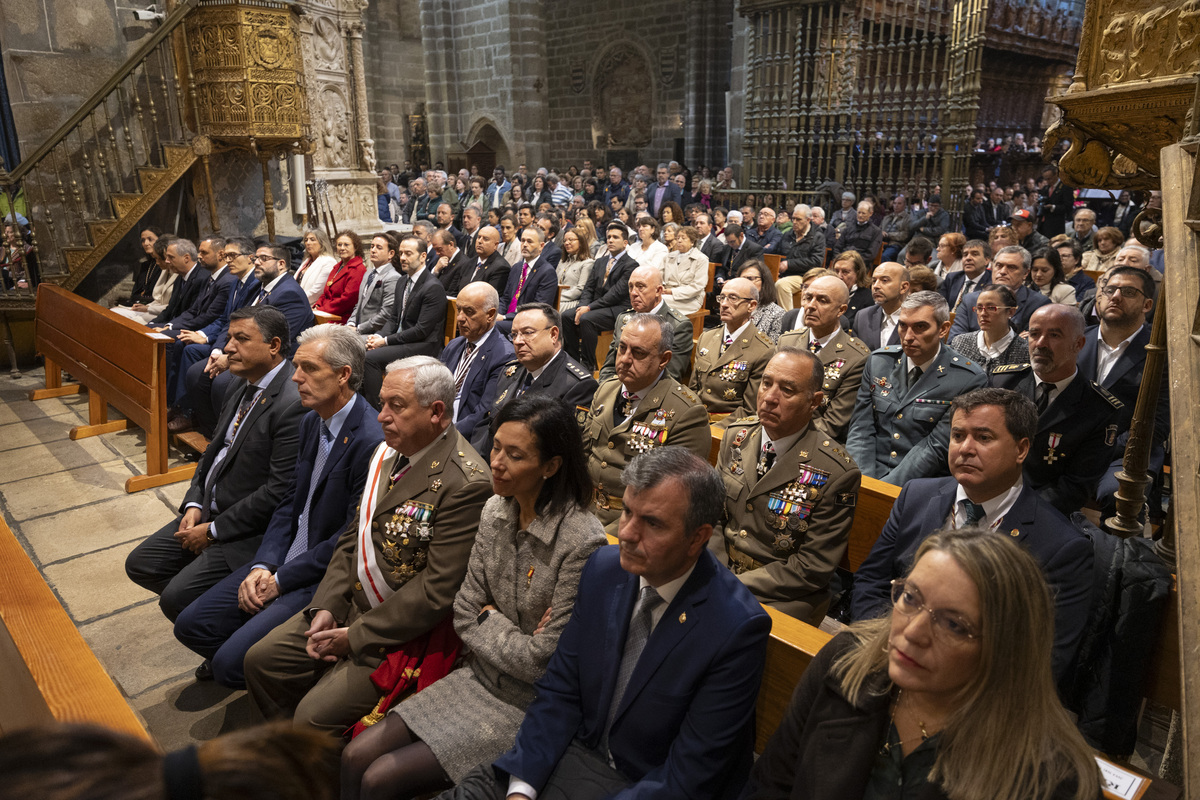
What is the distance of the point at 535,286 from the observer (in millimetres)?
6043

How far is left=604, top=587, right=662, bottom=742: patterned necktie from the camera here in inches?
64.7

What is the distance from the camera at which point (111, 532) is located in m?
3.79

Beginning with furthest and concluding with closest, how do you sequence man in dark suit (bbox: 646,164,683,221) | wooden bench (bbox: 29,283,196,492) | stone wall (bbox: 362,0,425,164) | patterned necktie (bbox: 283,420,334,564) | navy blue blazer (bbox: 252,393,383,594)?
stone wall (bbox: 362,0,425,164) → man in dark suit (bbox: 646,164,683,221) → wooden bench (bbox: 29,283,196,492) → patterned necktie (bbox: 283,420,334,564) → navy blue blazer (bbox: 252,393,383,594)

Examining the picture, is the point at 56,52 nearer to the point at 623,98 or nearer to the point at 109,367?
the point at 109,367

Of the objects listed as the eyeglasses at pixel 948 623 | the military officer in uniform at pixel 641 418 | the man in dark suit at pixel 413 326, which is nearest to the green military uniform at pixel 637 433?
the military officer in uniform at pixel 641 418

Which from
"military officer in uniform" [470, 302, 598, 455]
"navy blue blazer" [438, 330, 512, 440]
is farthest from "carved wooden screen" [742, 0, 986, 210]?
"military officer in uniform" [470, 302, 598, 455]

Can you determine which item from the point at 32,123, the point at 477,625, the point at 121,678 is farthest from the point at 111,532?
the point at 32,123

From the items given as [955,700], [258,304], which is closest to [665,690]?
[955,700]

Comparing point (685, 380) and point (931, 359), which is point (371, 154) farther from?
point (931, 359)

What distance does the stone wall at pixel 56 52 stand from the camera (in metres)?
6.72

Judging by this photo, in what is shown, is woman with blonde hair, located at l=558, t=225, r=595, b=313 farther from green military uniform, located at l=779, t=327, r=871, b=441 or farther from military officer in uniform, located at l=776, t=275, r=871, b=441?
green military uniform, located at l=779, t=327, r=871, b=441

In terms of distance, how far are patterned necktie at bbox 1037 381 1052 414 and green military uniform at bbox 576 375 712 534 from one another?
122 centimetres

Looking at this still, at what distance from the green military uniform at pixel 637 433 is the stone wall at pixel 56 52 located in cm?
697

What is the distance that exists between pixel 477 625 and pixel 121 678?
166 centimetres
